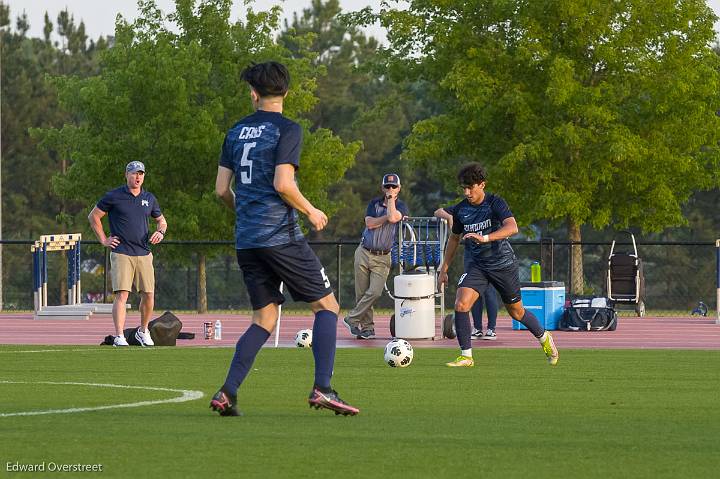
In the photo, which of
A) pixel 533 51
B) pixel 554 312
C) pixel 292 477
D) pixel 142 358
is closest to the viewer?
pixel 292 477

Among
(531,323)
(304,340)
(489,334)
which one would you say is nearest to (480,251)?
(531,323)

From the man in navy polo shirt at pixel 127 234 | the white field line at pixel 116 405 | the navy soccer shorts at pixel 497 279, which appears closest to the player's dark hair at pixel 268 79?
the white field line at pixel 116 405

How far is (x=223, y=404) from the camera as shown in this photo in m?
9.12

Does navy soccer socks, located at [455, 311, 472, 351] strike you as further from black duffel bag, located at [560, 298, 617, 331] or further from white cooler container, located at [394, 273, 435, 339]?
black duffel bag, located at [560, 298, 617, 331]

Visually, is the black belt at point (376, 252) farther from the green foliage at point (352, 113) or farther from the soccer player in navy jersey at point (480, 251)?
the green foliage at point (352, 113)

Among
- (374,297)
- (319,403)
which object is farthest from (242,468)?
(374,297)

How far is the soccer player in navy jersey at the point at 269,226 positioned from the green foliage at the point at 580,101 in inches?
1139

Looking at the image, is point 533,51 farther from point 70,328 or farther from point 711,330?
point 70,328

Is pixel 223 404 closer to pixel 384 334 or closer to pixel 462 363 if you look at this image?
pixel 462 363

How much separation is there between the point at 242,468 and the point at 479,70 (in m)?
33.1

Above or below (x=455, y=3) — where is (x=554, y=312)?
below

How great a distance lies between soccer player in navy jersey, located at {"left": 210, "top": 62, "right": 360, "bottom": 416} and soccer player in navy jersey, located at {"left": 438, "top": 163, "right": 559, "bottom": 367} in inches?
182

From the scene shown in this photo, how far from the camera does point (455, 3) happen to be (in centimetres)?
4053

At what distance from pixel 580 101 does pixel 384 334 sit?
17.6 metres
